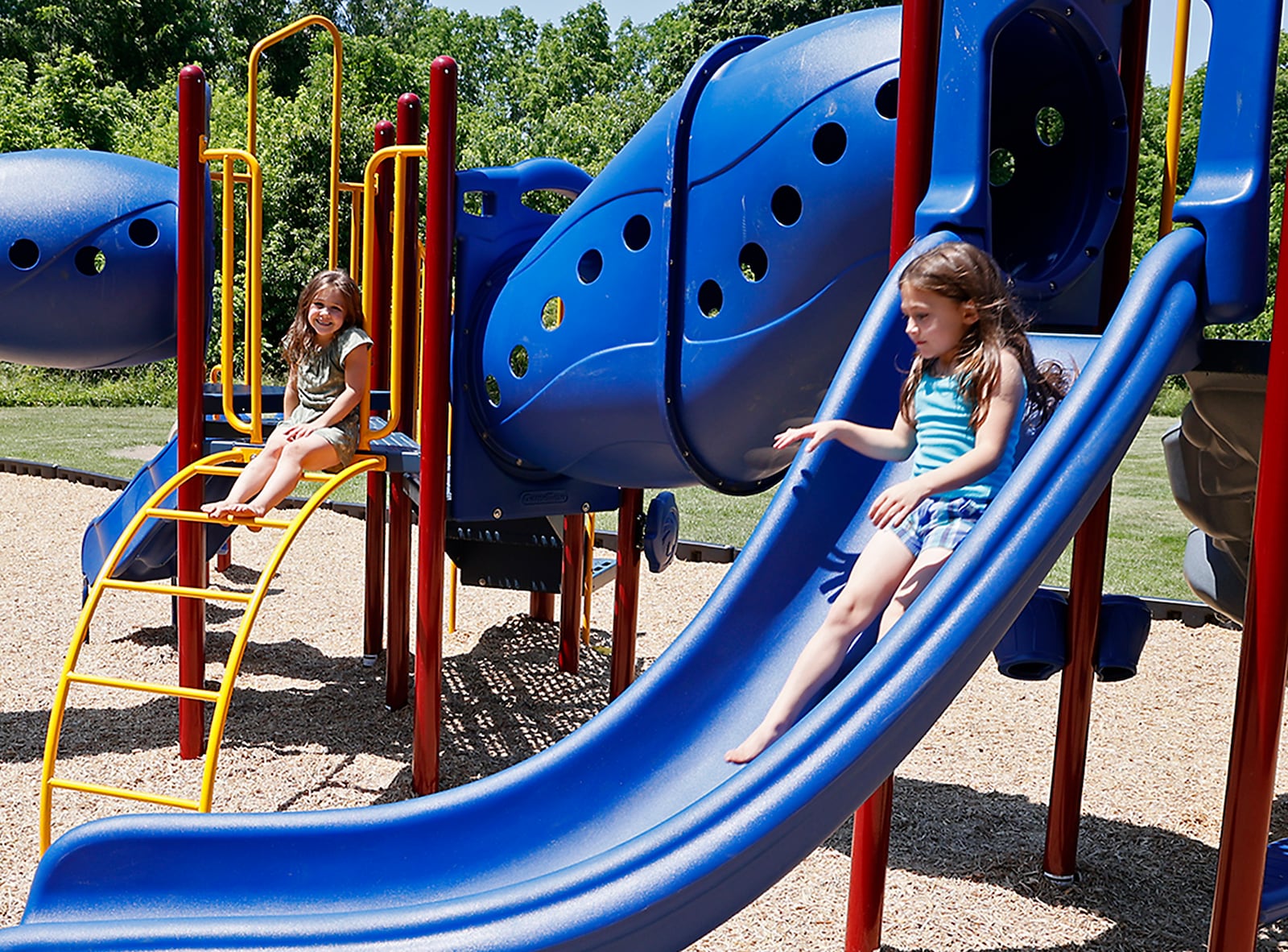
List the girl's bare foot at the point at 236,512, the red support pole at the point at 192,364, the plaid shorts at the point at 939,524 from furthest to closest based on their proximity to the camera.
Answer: the red support pole at the point at 192,364, the girl's bare foot at the point at 236,512, the plaid shorts at the point at 939,524

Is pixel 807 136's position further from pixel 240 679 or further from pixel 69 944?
pixel 240 679

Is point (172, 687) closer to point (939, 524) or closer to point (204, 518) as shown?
point (204, 518)

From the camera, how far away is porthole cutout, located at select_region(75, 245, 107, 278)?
6.11 meters

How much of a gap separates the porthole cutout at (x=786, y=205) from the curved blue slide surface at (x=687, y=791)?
2.22 feet

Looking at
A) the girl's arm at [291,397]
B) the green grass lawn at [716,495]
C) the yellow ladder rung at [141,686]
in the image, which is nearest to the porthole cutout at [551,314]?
the girl's arm at [291,397]

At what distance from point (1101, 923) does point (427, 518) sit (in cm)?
287

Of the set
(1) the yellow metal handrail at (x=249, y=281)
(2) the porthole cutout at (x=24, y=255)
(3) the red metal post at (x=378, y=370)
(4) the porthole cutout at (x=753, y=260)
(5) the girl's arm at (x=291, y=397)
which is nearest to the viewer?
(4) the porthole cutout at (x=753, y=260)

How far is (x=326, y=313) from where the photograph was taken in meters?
5.16

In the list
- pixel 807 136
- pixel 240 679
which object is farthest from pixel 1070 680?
pixel 240 679

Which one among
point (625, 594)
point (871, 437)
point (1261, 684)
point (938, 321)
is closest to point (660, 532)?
point (625, 594)

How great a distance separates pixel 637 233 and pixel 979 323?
6.13ft

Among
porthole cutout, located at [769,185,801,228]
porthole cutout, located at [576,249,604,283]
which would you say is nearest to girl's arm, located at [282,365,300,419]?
porthole cutout, located at [576,249,604,283]

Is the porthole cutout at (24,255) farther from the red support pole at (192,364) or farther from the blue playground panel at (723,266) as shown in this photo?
the blue playground panel at (723,266)

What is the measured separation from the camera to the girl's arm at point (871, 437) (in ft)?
10.2
